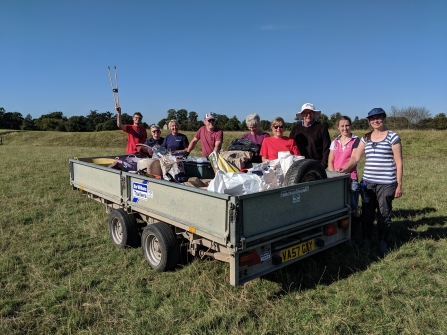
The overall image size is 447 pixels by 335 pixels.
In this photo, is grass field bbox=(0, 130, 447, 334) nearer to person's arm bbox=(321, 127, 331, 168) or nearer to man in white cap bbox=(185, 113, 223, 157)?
person's arm bbox=(321, 127, 331, 168)

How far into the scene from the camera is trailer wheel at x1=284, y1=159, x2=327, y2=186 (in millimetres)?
3733

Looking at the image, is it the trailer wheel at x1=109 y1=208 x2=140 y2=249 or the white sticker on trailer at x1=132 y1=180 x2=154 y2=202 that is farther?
the trailer wheel at x1=109 y1=208 x2=140 y2=249

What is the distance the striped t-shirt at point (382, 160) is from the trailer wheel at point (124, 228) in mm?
3279

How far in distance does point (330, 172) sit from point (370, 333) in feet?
7.85

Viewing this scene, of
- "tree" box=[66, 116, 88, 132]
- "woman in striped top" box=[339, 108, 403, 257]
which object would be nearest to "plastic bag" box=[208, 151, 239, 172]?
"woman in striped top" box=[339, 108, 403, 257]

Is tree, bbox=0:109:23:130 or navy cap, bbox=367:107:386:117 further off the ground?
tree, bbox=0:109:23:130

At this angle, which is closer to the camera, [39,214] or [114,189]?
[114,189]

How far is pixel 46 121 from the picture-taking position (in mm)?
64875

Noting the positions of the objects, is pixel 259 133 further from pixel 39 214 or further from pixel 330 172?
pixel 39 214

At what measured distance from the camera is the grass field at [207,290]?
2.95 m

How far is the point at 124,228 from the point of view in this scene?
455cm

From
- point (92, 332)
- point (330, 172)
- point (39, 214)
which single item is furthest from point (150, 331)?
point (39, 214)

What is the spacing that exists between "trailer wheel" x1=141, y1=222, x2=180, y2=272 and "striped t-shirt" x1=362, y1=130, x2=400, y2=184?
2.77m

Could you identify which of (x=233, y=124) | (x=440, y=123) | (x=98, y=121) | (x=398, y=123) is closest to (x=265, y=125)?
(x=398, y=123)
